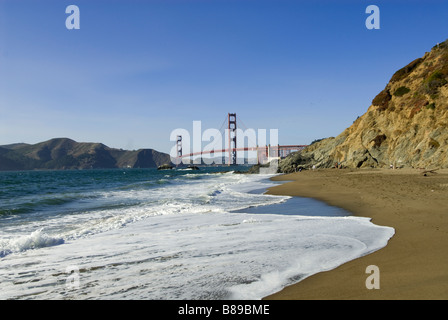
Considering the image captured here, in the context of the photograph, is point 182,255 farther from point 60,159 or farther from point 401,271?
point 60,159

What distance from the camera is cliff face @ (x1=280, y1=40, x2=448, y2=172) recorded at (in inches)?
957

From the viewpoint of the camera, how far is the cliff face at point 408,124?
24.3 meters

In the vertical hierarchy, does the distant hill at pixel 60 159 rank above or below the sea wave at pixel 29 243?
above

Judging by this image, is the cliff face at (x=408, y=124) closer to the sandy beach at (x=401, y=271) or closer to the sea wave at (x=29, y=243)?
the sandy beach at (x=401, y=271)

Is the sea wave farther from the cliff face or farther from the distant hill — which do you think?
the distant hill

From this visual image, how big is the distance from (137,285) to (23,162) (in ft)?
639

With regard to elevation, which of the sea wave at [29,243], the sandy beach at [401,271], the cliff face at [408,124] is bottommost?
the sea wave at [29,243]

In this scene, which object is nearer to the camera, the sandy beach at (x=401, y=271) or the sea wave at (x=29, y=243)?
the sandy beach at (x=401, y=271)

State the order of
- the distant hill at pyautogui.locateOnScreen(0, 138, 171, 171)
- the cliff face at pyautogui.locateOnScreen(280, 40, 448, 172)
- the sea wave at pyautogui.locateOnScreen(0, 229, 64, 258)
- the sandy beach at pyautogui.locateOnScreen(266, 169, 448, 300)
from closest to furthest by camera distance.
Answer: the sandy beach at pyautogui.locateOnScreen(266, 169, 448, 300) < the sea wave at pyautogui.locateOnScreen(0, 229, 64, 258) < the cliff face at pyautogui.locateOnScreen(280, 40, 448, 172) < the distant hill at pyautogui.locateOnScreen(0, 138, 171, 171)

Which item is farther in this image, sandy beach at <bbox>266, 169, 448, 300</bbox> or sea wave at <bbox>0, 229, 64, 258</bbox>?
sea wave at <bbox>0, 229, 64, 258</bbox>

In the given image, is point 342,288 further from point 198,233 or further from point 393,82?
point 393,82

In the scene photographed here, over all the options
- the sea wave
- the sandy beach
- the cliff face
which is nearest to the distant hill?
the cliff face

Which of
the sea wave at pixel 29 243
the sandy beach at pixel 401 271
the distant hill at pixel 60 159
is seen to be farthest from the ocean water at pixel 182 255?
the distant hill at pixel 60 159
